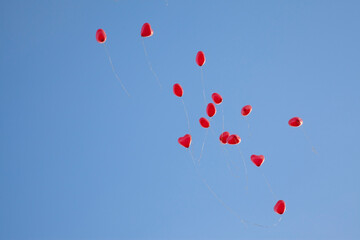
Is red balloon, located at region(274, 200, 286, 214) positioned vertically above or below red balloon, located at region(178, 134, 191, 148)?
below

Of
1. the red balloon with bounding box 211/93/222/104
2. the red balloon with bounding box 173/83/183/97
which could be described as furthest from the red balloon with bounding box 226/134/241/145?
the red balloon with bounding box 173/83/183/97

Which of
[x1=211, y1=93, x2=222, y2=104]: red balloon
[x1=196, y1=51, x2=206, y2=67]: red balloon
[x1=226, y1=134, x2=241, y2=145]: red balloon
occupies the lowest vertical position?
[x1=226, y1=134, x2=241, y2=145]: red balloon

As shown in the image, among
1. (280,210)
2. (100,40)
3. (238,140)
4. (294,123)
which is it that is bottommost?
(280,210)

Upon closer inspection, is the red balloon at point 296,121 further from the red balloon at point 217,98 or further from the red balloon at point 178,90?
the red balloon at point 178,90

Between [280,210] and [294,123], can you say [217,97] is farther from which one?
[280,210]

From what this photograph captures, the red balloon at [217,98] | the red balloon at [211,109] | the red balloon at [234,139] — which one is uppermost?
the red balloon at [217,98]

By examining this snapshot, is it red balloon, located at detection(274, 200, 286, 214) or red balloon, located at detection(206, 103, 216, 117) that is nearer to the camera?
red balloon, located at detection(206, 103, 216, 117)

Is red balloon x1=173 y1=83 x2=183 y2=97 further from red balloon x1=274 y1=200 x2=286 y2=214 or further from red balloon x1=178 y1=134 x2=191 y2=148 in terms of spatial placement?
red balloon x1=274 y1=200 x2=286 y2=214

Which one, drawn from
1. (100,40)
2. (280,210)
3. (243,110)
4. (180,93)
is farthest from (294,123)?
(100,40)

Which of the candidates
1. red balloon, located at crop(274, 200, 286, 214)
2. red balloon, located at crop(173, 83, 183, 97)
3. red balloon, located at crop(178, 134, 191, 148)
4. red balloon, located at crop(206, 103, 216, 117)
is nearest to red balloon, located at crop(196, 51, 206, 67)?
red balloon, located at crop(173, 83, 183, 97)

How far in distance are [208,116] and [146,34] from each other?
104cm

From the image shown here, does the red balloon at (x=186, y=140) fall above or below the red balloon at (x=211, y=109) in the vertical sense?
below

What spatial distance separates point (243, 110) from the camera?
5488mm

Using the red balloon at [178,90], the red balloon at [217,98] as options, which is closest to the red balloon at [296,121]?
the red balloon at [217,98]
